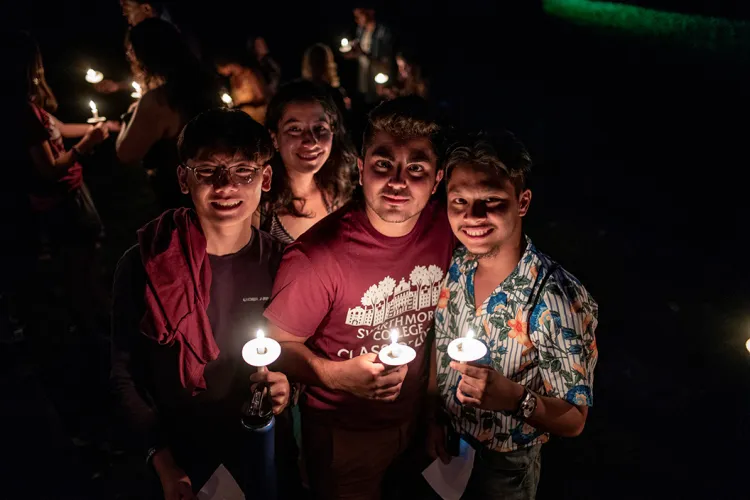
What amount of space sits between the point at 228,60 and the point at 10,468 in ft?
14.9

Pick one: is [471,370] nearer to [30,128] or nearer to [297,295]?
[297,295]

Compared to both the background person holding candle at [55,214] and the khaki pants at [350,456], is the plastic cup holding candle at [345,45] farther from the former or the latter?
the khaki pants at [350,456]

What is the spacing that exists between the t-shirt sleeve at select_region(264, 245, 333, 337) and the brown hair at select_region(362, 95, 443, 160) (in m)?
0.77

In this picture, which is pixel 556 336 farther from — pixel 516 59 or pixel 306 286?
pixel 516 59

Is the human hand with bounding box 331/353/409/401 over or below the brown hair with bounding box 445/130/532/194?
below

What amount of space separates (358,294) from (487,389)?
786mm

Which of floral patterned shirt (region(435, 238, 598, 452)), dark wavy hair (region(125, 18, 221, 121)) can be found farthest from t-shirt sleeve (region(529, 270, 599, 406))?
dark wavy hair (region(125, 18, 221, 121))

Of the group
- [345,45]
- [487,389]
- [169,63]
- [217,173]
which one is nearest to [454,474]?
[487,389]

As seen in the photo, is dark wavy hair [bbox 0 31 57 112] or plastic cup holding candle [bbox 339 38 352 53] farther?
plastic cup holding candle [bbox 339 38 352 53]

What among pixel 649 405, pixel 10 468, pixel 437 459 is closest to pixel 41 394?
pixel 10 468

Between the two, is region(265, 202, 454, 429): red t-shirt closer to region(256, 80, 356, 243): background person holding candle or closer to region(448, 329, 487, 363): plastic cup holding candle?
region(448, 329, 487, 363): plastic cup holding candle

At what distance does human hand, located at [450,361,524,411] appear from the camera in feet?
6.86

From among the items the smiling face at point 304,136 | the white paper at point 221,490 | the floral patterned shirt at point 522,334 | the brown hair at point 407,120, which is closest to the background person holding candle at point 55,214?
the smiling face at point 304,136

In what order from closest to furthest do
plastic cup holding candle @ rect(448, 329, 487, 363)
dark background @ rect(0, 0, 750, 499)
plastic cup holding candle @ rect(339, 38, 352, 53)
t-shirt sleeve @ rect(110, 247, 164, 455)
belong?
1. plastic cup holding candle @ rect(448, 329, 487, 363)
2. t-shirt sleeve @ rect(110, 247, 164, 455)
3. dark background @ rect(0, 0, 750, 499)
4. plastic cup holding candle @ rect(339, 38, 352, 53)
